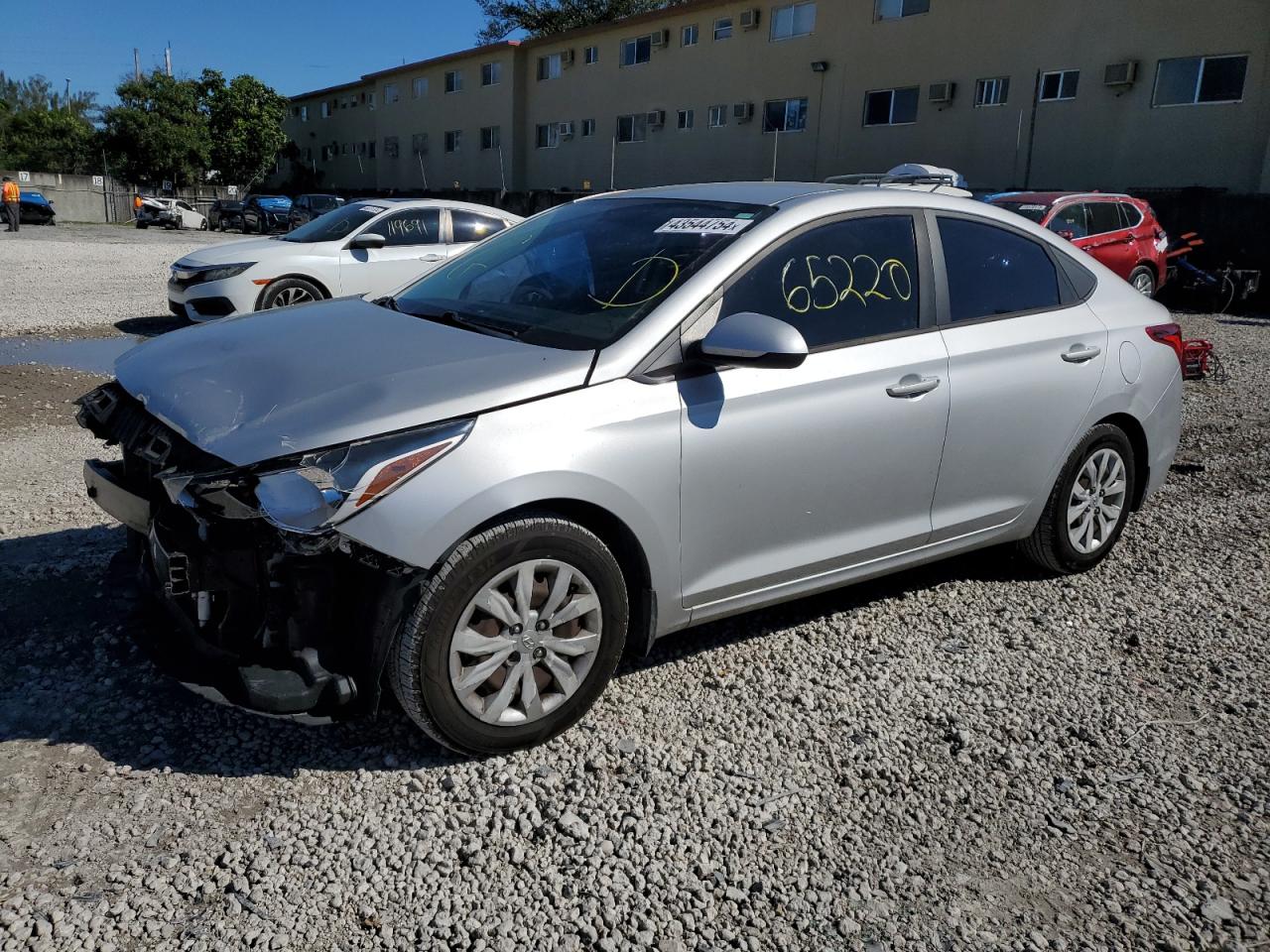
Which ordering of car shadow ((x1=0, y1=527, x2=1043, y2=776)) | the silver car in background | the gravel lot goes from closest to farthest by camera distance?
1. the gravel lot
2. the silver car in background
3. car shadow ((x1=0, y1=527, x2=1043, y2=776))

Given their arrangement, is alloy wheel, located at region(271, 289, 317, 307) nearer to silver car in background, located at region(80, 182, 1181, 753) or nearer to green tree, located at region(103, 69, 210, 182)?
silver car in background, located at region(80, 182, 1181, 753)

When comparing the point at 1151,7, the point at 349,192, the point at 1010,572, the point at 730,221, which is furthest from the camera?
the point at 349,192

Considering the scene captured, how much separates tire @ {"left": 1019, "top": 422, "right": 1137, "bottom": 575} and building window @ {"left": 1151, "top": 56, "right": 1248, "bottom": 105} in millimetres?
20209

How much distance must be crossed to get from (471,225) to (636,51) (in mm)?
27118

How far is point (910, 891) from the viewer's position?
2.64 m

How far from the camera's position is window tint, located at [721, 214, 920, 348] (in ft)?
11.6

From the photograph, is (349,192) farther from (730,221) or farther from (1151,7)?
(730,221)

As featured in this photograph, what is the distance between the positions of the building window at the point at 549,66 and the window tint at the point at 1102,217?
28.7 m

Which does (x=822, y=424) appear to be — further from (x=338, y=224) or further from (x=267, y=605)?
(x=338, y=224)

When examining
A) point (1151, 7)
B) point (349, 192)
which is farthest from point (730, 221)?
point (349, 192)

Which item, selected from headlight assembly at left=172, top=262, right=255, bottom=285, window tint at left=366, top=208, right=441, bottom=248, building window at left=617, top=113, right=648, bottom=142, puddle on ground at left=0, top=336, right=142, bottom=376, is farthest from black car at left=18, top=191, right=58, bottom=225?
window tint at left=366, top=208, right=441, bottom=248

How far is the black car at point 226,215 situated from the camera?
143 feet

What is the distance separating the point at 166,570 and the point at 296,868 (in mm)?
1003

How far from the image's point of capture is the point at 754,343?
3133mm
